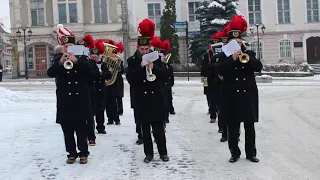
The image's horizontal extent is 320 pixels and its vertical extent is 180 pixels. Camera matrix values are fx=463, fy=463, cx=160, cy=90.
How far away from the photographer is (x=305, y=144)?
8.64 metres

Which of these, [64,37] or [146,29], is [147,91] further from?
[64,37]

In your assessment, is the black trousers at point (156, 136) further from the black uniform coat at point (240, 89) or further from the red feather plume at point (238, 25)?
the red feather plume at point (238, 25)

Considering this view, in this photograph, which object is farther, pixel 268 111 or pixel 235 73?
pixel 268 111

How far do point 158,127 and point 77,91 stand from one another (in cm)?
141

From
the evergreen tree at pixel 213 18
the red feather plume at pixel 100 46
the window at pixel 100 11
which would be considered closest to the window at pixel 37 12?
the window at pixel 100 11

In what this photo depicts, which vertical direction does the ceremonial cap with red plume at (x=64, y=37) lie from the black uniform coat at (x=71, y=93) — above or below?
above

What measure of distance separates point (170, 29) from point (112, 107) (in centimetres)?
2732


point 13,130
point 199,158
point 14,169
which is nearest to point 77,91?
→ point 14,169

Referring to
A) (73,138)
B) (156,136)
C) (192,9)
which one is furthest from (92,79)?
(192,9)

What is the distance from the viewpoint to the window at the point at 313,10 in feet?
138

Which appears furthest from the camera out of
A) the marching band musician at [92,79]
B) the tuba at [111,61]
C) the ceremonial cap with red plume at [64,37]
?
the tuba at [111,61]

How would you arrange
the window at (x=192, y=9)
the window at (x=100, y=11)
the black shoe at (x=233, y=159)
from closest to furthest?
the black shoe at (x=233, y=159), the window at (x=100, y=11), the window at (x=192, y=9)

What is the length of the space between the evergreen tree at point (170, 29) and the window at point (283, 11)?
10321mm

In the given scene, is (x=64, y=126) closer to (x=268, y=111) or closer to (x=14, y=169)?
(x=14, y=169)
